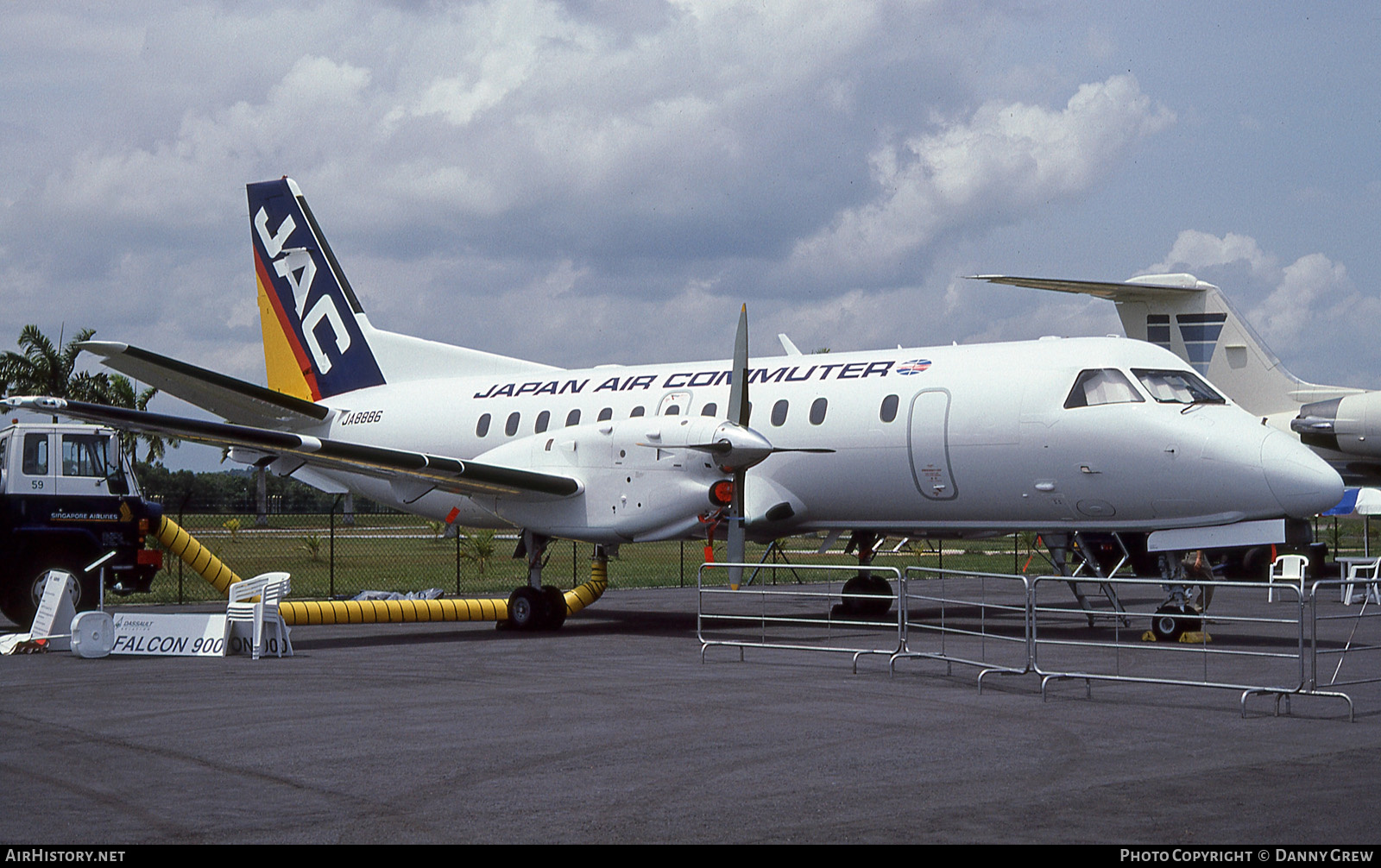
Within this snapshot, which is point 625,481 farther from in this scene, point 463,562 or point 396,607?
point 463,562

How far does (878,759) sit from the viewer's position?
8352 millimetres

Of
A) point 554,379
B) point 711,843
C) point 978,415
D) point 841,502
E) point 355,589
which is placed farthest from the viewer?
point 355,589

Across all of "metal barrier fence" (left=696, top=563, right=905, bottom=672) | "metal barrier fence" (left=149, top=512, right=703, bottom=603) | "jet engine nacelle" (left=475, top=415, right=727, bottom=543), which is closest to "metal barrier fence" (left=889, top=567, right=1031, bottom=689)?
"metal barrier fence" (left=696, top=563, right=905, bottom=672)

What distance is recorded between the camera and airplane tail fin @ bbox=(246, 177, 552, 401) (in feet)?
76.8

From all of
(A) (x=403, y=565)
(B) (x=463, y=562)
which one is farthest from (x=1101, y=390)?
(B) (x=463, y=562)

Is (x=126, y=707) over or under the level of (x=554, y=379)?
under

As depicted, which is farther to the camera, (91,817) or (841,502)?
(841,502)

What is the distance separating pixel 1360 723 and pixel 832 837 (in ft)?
18.0

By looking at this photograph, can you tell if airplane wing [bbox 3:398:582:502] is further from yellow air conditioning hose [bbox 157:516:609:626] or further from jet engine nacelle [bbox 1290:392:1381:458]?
jet engine nacelle [bbox 1290:392:1381:458]

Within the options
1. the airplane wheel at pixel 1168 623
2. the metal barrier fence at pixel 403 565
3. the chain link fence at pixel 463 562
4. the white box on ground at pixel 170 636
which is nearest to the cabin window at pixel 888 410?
the chain link fence at pixel 463 562

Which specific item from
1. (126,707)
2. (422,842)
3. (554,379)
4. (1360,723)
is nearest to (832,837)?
(422,842)

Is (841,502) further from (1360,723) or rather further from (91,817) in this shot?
(91,817)

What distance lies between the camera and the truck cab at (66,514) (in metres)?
17.2

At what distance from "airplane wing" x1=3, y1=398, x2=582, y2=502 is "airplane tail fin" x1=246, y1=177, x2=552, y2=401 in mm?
5249
